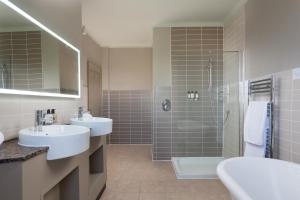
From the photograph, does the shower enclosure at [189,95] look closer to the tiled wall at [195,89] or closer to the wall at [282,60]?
the tiled wall at [195,89]

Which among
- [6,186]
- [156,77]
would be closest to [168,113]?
[156,77]

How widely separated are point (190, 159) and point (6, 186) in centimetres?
318

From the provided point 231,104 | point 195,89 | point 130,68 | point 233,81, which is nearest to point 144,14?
point 195,89

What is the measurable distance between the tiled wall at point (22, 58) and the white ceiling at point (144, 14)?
1.44 m

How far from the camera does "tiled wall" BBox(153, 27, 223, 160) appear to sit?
4.03 meters

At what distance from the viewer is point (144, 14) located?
3586 mm

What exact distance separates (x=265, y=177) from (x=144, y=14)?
109 inches

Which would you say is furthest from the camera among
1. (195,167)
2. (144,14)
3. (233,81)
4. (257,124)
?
(195,167)

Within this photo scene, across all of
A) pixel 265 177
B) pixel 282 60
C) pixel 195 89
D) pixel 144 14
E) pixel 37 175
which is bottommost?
pixel 265 177

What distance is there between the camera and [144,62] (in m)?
5.57

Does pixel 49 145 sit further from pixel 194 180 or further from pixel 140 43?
pixel 140 43

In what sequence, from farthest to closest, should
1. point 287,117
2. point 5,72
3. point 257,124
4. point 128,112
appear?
1. point 128,112
2. point 257,124
3. point 287,117
4. point 5,72

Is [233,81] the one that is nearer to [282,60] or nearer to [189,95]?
[189,95]

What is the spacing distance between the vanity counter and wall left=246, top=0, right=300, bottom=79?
1.97 m
